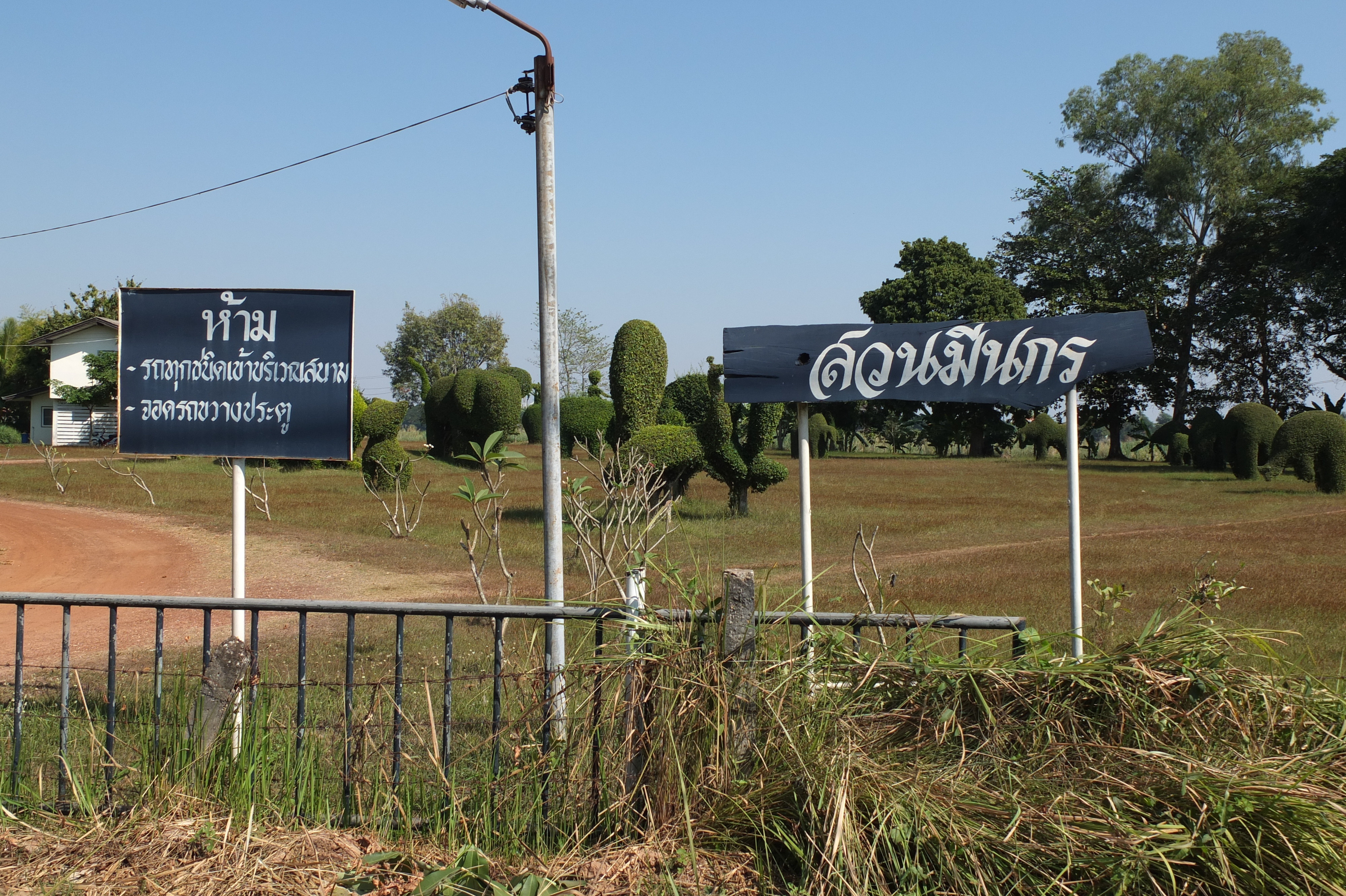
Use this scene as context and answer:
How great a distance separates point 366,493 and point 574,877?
20.5 metres

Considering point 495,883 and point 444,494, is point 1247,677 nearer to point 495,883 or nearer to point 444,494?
point 495,883

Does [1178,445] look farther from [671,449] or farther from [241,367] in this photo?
[241,367]

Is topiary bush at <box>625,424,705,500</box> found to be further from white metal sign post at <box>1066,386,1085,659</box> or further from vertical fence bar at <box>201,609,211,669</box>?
vertical fence bar at <box>201,609,211,669</box>

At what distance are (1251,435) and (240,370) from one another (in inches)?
1176

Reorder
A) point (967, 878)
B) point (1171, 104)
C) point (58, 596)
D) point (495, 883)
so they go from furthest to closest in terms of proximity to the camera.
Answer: point (1171, 104) → point (58, 596) → point (495, 883) → point (967, 878)

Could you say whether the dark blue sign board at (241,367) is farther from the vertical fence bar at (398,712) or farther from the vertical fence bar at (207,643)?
the vertical fence bar at (398,712)

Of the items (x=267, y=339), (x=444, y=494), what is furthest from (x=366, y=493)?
(x=267, y=339)

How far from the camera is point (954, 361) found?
15.1ft

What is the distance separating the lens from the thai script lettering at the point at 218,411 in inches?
180

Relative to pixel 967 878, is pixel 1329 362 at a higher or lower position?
higher

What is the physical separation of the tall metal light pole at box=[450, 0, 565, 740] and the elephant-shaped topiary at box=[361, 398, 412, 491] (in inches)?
575

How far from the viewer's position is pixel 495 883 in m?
3.05

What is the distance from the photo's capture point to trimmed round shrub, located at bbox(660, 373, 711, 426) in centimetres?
1822

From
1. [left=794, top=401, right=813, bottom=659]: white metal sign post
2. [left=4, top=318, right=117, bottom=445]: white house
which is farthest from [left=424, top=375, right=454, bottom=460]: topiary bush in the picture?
[left=794, top=401, right=813, bottom=659]: white metal sign post
